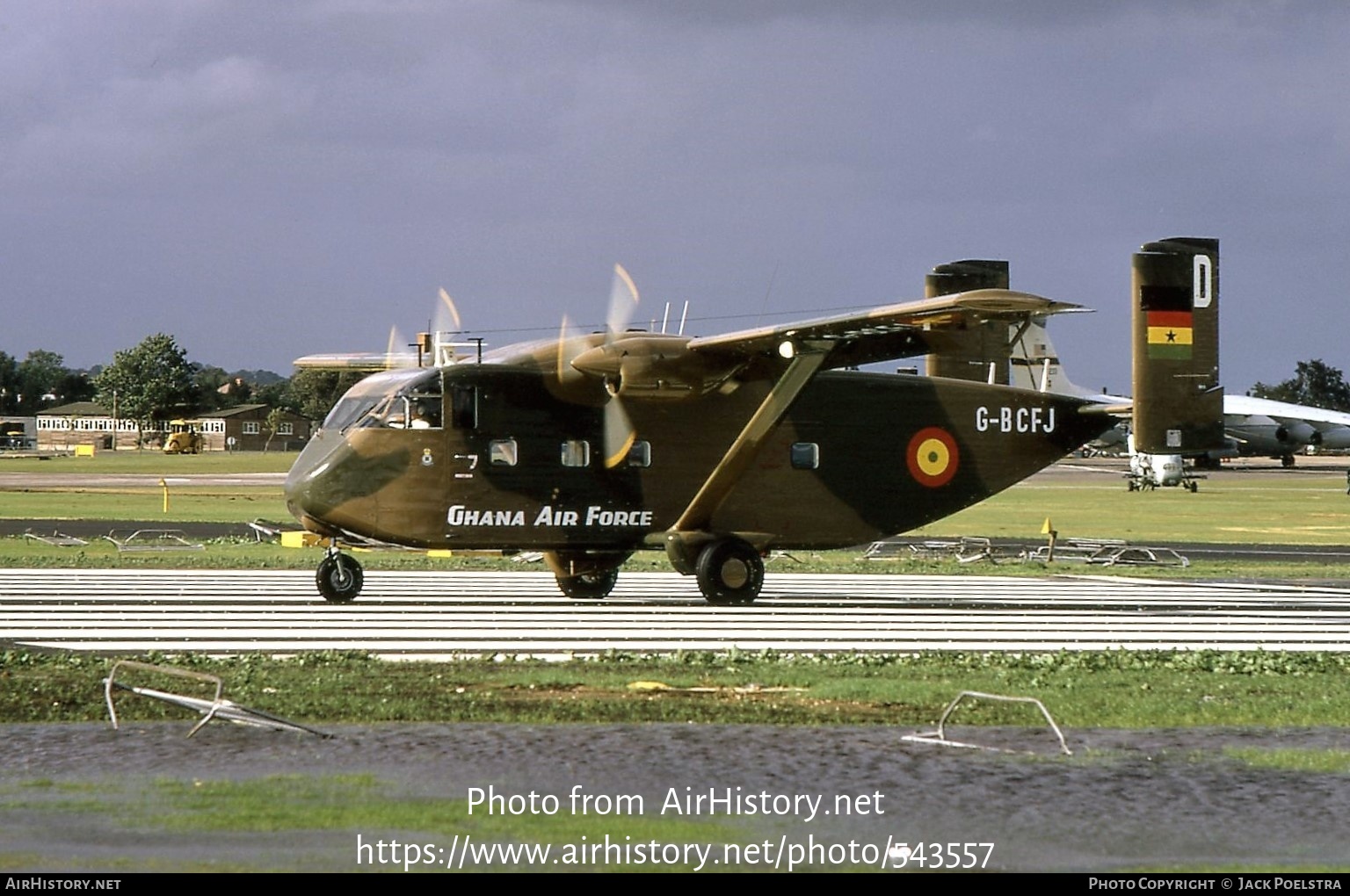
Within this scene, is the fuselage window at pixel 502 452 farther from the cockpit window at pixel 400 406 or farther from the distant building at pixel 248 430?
the distant building at pixel 248 430

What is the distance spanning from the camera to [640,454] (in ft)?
73.3

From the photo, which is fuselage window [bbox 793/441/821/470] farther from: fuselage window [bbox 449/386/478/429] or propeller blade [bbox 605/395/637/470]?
fuselage window [bbox 449/386/478/429]

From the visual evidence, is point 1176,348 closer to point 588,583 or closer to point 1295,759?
point 588,583

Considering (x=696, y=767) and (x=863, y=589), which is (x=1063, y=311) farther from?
(x=696, y=767)

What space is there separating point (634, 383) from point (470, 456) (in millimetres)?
2602

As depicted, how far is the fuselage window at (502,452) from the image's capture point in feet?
71.1

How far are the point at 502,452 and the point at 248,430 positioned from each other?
167231mm

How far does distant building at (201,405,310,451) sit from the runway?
155 m

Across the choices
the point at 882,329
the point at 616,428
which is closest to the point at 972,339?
the point at 882,329

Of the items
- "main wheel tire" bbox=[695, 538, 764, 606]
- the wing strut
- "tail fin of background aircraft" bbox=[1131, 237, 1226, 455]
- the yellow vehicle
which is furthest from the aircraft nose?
the yellow vehicle

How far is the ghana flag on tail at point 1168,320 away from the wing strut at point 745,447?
6249 mm

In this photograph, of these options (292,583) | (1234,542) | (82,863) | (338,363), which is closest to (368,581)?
(292,583)

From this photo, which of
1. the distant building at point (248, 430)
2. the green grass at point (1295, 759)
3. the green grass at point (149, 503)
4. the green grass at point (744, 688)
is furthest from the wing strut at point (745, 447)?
the distant building at point (248, 430)

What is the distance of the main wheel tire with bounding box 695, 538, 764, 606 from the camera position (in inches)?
846
